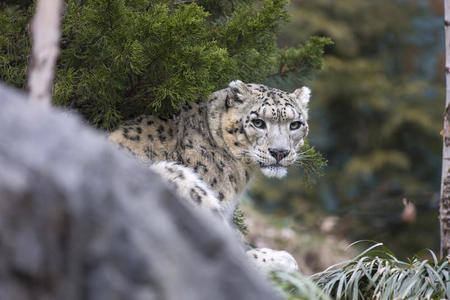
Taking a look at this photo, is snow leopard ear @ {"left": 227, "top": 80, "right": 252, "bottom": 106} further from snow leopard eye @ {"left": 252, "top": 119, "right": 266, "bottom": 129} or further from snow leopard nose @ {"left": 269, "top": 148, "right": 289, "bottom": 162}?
snow leopard nose @ {"left": 269, "top": 148, "right": 289, "bottom": 162}

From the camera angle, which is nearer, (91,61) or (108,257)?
(108,257)

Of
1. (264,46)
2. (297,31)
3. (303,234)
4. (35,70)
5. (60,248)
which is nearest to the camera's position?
(60,248)

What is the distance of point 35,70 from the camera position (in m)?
2.93

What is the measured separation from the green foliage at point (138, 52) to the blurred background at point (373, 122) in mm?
10077

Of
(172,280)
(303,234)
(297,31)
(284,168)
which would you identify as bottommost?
(172,280)

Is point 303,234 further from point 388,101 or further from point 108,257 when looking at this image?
point 108,257

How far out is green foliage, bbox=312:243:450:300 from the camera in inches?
192

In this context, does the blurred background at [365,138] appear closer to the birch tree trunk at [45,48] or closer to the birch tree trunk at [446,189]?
the birch tree trunk at [446,189]

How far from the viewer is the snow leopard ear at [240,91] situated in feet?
19.7

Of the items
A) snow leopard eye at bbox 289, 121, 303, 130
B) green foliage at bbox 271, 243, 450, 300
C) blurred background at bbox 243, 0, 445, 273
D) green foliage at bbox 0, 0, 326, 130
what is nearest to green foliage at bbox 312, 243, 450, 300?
green foliage at bbox 271, 243, 450, 300

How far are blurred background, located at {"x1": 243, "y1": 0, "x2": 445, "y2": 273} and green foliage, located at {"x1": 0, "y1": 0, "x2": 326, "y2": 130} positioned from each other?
10077mm

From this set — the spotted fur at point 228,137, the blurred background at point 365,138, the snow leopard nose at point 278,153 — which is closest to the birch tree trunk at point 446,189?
the spotted fur at point 228,137

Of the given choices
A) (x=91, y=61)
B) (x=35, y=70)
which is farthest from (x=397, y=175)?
(x=35, y=70)

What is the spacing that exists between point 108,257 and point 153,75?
11.6 feet
